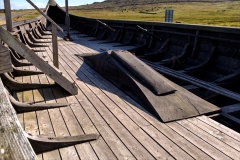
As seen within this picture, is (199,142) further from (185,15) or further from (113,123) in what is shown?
(185,15)

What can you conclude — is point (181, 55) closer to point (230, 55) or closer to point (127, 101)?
point (230, 55)

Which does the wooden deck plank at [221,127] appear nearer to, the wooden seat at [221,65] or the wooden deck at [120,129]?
the wooden deck at [120,129]

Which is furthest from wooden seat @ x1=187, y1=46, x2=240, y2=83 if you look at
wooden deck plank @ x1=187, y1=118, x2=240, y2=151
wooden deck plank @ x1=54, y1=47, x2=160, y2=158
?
wooden deck plank @ x1=54, y1=47, x2=160, y2=158

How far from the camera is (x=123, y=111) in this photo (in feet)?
12.2

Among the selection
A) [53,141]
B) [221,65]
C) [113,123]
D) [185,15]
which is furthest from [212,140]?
[185,15]

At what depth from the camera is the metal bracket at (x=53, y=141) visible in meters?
2.55

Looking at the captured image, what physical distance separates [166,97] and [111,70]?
157cm

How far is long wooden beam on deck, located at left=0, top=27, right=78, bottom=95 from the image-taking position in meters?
3.72

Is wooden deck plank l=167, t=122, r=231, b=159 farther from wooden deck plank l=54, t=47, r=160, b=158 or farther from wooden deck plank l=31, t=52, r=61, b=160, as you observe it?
wooden deck plank l=31, t=52, r=61, b=160

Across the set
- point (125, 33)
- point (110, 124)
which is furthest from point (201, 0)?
point (110, 124)

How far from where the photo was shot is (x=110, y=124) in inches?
129

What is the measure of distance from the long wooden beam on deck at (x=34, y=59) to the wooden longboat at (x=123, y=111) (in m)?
0.01

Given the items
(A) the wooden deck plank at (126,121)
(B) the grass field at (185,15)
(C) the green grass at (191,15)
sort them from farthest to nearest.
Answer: (B) the grass field at (185,15) < (C) the green grass at (191,15) < (A) the wooden deck plank at (126,121)

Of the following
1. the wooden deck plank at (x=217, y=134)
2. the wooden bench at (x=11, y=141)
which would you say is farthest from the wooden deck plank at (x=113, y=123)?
the wooden bench at (x=11, y=141)
